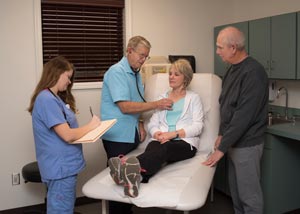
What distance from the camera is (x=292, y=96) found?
3.23 m

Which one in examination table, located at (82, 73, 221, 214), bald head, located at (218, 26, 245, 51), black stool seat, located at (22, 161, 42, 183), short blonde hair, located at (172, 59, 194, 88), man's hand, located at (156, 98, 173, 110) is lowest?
black stool seat, located at (22, 161, 42, 183)

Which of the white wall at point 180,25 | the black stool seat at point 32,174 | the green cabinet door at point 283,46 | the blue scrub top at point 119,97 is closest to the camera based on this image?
the blue scrub top at point 119,97

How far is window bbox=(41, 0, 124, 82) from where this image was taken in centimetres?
305

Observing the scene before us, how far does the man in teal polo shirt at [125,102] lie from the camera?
89.1 inches

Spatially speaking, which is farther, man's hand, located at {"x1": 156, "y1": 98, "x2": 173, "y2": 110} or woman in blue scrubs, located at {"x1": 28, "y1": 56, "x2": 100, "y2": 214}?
man's hand, located at {"x1": 156, "y1": 98, "x2": 173, "y2": 110}

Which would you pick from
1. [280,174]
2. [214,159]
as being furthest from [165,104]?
[280,174]

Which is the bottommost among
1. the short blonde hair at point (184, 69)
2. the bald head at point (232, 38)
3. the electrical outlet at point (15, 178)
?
the electrical outlet at point (15, 178)

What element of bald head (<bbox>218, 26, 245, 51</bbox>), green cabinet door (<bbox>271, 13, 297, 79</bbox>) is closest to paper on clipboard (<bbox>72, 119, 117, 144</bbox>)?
bald head (<bbox>218, 26, 245, 51</bbox>)

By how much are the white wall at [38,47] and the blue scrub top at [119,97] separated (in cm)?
87

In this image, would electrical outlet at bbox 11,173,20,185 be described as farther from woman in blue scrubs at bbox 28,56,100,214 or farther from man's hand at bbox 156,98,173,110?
man's hand at bbox 156,98,173,110

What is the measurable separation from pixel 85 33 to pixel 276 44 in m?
1.74

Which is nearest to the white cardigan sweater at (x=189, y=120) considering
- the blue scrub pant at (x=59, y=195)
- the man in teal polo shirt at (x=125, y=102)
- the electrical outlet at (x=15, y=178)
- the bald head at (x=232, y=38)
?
the man in teal polo shirt at (x=125, y=102)

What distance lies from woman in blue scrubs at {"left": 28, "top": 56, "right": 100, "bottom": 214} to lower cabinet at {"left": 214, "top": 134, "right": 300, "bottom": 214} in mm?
1472

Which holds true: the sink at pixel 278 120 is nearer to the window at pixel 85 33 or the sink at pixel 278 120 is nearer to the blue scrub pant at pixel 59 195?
the window at pixel 85 33
